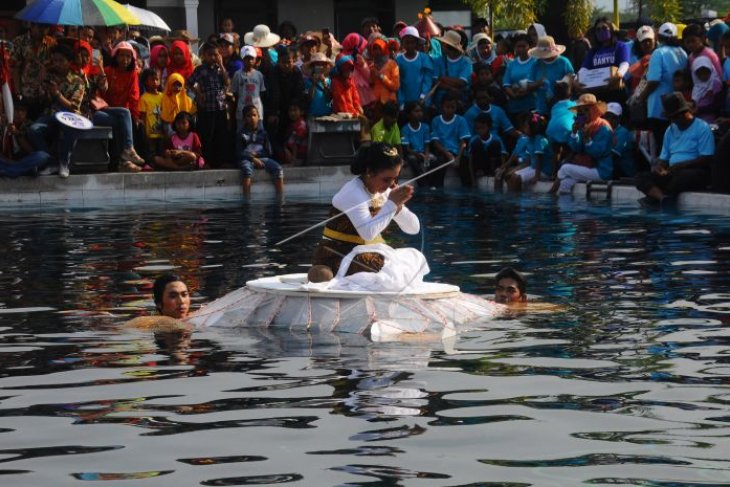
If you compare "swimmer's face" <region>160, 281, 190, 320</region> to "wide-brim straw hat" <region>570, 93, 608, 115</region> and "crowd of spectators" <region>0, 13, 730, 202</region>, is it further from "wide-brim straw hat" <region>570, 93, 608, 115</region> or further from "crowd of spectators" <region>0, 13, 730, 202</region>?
"wide-brim straw hat" <region>570, 93, 608, 115</region>

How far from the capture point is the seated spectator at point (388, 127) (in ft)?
83.3

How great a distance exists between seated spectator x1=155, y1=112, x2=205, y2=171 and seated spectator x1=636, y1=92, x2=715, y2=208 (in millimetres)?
7471

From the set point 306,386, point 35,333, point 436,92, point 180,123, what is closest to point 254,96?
point 180,123

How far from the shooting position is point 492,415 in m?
7.96

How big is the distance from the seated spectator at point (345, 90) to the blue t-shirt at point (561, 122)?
352 centimetres

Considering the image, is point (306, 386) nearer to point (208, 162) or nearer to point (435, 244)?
point (435, 244)

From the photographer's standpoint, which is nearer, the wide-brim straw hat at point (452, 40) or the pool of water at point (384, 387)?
the pool of water at point (384, 387)

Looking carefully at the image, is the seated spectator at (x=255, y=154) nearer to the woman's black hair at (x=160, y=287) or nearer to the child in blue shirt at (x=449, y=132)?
the child in blue shirt at (x=449, y=132)

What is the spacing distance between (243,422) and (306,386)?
39.6 inches

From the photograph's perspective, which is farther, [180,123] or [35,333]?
[180,123]

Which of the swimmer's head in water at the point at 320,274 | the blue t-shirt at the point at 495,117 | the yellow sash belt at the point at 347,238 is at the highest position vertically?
the blue t-shirt at the point at 495,117

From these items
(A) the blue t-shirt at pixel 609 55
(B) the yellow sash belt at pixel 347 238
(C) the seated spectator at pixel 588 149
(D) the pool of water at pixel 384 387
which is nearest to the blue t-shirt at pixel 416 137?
(C) the seated spectator at pixel 588 149

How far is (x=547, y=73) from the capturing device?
24.6 meters

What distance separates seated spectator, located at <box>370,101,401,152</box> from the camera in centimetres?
2539
